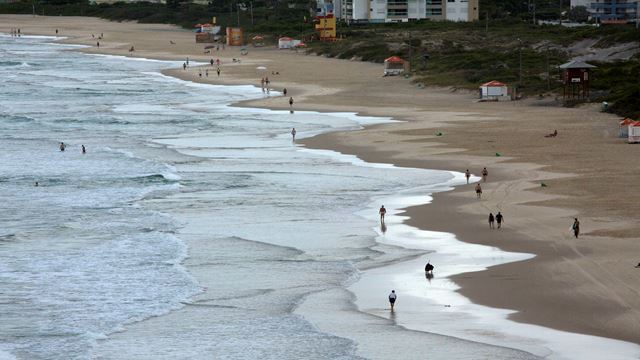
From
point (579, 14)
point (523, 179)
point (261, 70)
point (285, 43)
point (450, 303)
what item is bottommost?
point (261, 70)

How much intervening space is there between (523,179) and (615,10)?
96.1 metres

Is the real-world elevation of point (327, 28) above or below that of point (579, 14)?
below

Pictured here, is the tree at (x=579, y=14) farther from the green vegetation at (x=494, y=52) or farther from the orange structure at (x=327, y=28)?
the orange structure at (x=327, y=28)

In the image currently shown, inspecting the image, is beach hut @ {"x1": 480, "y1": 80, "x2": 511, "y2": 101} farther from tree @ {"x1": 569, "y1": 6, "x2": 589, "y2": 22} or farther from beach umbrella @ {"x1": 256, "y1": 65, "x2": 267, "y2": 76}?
tree @ {"x1": 569, "y1": 6, "x2": 589, "y2": 22}

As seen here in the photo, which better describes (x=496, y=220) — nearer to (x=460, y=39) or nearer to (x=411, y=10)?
(x=460, y=39)

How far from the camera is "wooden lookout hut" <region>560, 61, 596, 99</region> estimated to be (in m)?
62.9

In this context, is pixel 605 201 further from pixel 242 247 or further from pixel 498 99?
pixel 498 99

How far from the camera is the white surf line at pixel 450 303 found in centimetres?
2308

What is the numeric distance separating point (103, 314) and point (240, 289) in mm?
3315

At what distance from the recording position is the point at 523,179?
1628 inches

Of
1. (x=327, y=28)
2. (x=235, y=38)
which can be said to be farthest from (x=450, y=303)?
(x=235, y=38)

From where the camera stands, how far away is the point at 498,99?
67.8 metres

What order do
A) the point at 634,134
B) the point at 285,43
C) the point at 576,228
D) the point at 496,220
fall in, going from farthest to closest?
the point at 285,43 → the point at 634,134 → the point at 496,220 → the point at 576,228

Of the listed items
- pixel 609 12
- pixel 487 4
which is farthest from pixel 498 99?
pixel 487 4
